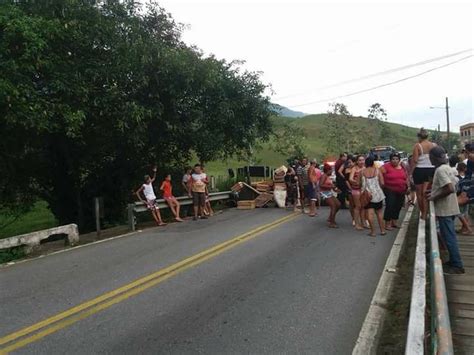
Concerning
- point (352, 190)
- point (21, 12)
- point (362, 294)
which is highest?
point (21, 12)

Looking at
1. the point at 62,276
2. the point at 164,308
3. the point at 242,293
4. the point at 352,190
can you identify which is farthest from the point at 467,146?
the point at 62,276

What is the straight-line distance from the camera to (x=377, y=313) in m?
5.31

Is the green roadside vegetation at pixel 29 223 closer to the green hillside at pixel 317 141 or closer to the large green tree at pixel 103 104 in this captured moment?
the large green tree at pixel 103 104

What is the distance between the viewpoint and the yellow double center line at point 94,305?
4723 millimetres

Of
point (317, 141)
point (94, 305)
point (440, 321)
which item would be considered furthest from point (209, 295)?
point (317, 141)

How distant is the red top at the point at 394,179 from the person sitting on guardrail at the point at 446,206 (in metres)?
3.85

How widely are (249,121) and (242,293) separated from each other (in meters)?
12.1

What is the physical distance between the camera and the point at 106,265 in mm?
8070

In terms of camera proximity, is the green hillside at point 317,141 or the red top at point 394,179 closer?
the red top at point 394,179

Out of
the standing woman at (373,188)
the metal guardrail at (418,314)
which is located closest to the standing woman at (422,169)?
the standing woman at (373,188)

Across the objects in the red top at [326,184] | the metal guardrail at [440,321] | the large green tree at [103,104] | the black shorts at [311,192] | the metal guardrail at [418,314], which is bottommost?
the metal guardrail at [418,314]

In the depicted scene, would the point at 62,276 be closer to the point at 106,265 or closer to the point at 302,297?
the point at 106,265

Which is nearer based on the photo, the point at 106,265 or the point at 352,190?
the point at 106,265

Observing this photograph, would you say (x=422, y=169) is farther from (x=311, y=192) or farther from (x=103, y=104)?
(x=103, y=104)
